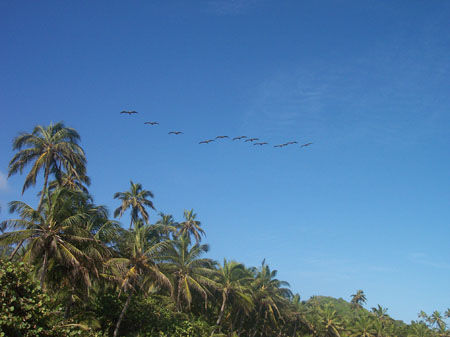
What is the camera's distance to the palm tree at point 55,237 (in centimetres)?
2195

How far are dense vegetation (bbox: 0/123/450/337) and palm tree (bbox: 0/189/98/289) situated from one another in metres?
0.06

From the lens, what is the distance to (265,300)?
52.5m

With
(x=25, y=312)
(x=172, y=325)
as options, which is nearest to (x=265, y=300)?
(x=172, y=325)

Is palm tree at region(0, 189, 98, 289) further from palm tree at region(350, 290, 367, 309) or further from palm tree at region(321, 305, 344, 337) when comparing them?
palm tree at region(350, 290, 367, 309)

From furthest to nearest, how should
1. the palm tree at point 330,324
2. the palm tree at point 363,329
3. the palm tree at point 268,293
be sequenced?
the palm tree at point 363,329 < the palm tree at point 330,324 < the palm tree at point 268,293

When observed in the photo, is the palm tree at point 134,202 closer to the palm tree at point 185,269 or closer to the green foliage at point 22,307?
the palm tree at point 185,269

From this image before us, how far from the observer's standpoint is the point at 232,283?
44.9 metres

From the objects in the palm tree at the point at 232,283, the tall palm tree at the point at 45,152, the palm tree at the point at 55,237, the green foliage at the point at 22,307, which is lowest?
the green foliage at the point at 22,307

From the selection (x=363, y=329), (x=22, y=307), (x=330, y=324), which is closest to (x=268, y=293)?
(x=330, y=324)

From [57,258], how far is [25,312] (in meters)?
11.2

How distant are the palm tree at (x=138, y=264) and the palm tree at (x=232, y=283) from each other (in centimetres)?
1538

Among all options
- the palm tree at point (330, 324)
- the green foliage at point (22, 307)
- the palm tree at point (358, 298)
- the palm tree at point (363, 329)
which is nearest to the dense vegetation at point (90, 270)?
the green foliage at point (22, 307)

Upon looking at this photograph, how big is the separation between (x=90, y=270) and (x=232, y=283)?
2314cm

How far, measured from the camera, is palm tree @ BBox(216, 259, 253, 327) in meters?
44.6
